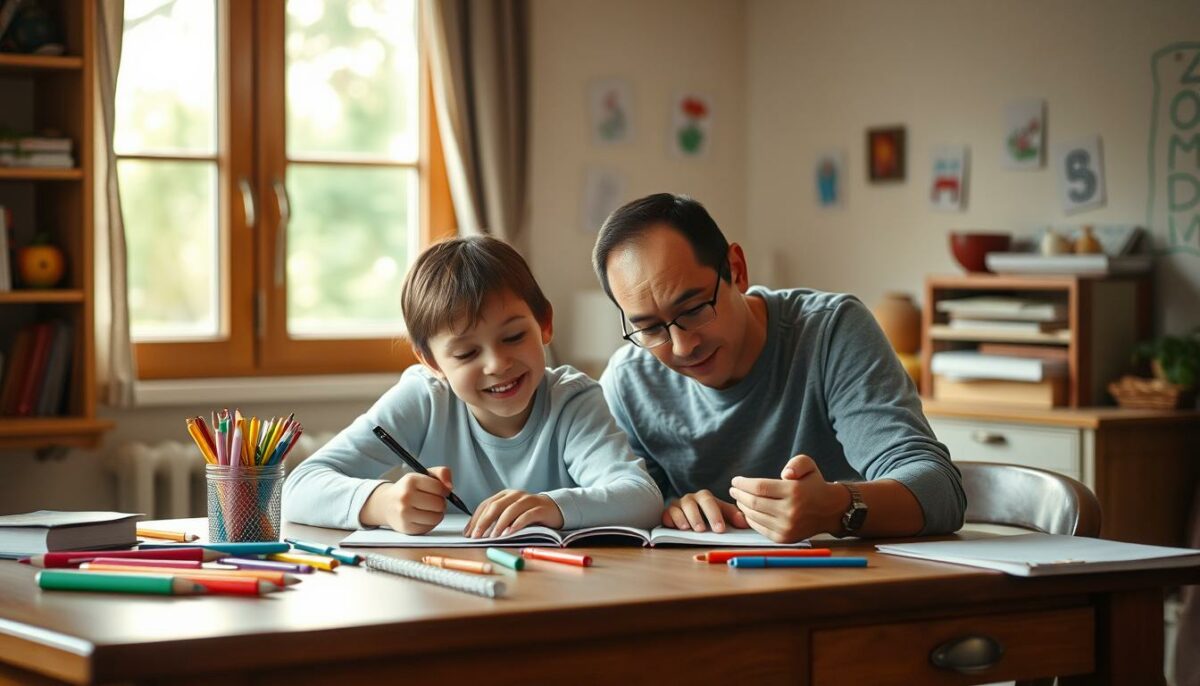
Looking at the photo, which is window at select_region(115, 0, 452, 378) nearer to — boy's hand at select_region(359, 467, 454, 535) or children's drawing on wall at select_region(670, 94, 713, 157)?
children's drawing on wall at select_region(670, 94, 713, 157)

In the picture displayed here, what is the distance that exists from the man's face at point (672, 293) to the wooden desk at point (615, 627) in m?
0.44

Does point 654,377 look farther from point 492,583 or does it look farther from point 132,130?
point 132,130

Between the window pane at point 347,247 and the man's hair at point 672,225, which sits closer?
the man's hair at point 672,225

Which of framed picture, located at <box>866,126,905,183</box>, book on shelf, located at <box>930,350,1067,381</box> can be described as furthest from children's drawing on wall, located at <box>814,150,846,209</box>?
book on shelf, located at <box>930,350,1067,381</box>

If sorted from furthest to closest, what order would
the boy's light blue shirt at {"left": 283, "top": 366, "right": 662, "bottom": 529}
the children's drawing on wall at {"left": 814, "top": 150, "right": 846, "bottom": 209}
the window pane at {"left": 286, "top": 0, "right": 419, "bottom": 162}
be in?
the children's drawing on wall at {"left": 814, "top": 150, "right": 846, "bottom": 209}, the window pane at {"left": 286, "top": 0, "right": 419, "bottom": 162}, the boy's light blue shirt at {"left": 283, "top": 366, "right": 662, "bottom": 529}

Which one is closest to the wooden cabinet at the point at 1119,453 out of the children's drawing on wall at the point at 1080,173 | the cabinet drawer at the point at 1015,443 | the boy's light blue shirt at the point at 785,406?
the cabinet drawer at the point at 1015,443

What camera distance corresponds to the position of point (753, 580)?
140cm

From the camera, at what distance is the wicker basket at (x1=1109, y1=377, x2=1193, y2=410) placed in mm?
3662

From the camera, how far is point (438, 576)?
53.8 inches

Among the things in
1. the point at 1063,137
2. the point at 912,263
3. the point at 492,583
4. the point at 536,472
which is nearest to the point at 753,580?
the point at 492,583

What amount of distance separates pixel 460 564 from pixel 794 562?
352 mm

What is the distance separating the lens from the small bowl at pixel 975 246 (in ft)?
13.6

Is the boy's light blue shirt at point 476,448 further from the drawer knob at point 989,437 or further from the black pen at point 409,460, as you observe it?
the drawer knob at point 989,437

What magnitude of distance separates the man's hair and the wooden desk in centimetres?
53
